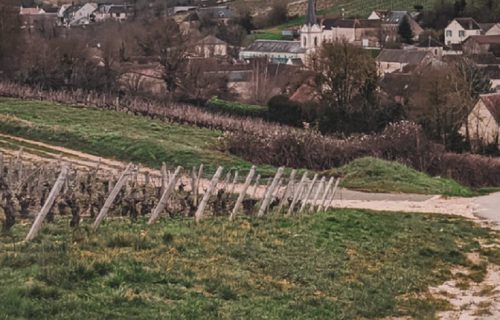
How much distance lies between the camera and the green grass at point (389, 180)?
3178cm

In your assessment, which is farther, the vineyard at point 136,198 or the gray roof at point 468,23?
the gray roof at point 468,23

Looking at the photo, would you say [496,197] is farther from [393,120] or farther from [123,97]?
[123,97]

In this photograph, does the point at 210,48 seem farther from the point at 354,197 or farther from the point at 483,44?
the point at 354,197

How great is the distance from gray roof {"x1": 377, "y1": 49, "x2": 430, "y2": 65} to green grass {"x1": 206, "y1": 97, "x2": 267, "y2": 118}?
29.1 m

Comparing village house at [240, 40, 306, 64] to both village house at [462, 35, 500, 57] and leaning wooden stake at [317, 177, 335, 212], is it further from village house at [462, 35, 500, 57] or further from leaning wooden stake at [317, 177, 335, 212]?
leaning wooden stake at [317, 177, 335, 212]

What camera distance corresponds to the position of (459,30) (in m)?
106

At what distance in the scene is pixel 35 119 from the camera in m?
42.1

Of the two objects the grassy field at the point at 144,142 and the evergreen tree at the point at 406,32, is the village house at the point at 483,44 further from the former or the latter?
the grassy field at the point at 144,142

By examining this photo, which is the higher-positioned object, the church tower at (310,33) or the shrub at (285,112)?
the church tower at (310,33)

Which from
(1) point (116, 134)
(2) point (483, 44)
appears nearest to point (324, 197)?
(1) point (116, 134)

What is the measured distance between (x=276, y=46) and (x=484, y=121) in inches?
2325

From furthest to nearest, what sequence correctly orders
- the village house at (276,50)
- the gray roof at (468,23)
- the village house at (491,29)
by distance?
A: the village house at (491,29) < the gray roof at (468,23) < the village house at (276,50)

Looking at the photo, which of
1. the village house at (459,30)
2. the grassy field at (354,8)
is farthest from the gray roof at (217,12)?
the village house at (459,30)

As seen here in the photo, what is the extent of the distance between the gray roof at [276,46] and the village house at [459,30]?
60.1 ft
